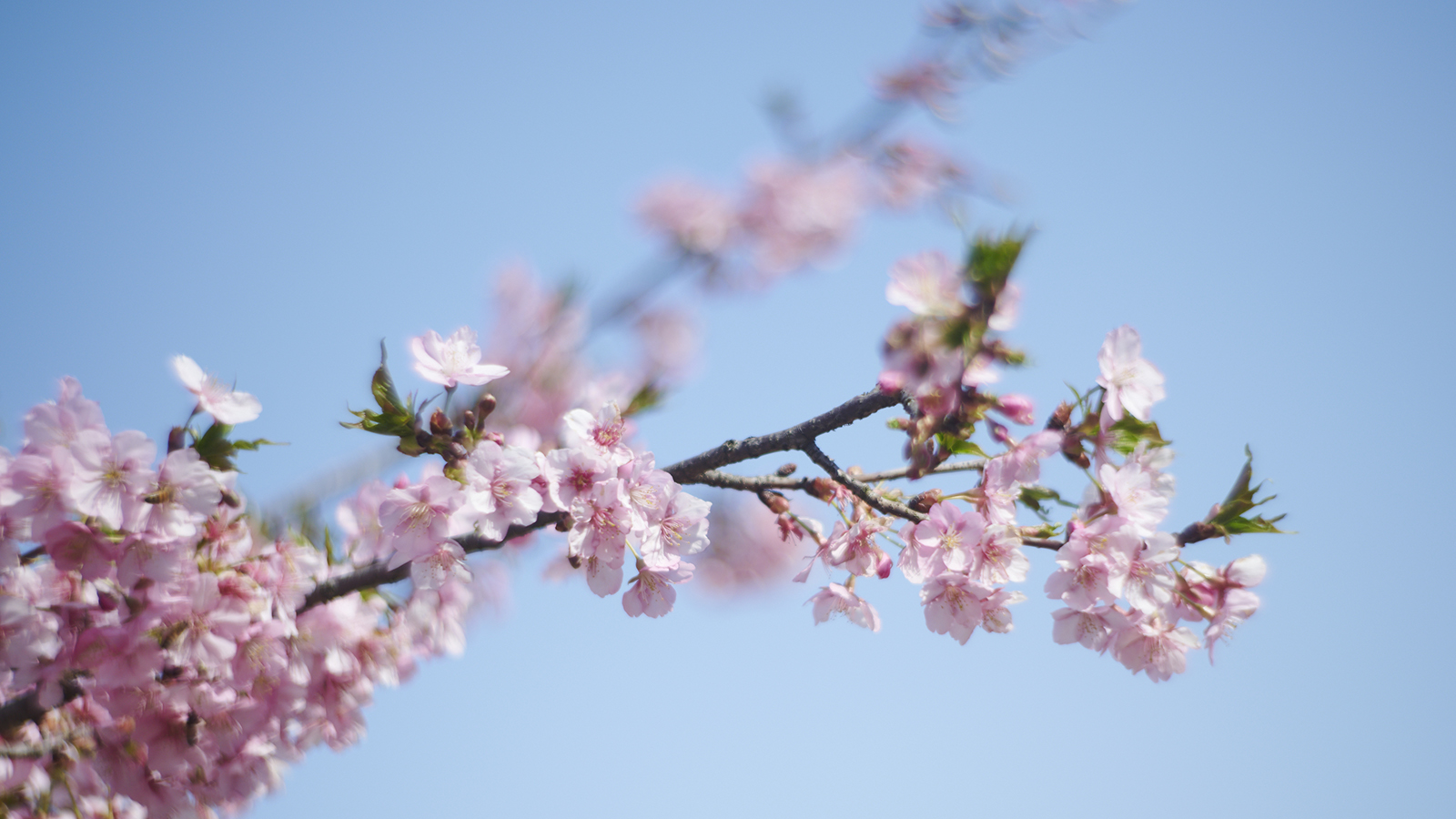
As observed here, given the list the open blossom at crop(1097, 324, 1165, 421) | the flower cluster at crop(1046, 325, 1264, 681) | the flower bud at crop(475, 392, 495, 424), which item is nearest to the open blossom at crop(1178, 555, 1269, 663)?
the flower cluster at crop(1046, 325, 1264, 681)

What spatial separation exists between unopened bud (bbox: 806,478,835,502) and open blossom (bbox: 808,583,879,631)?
31cm

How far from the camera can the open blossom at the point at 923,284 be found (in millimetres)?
1554

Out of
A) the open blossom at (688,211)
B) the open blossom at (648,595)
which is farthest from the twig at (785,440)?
the open blossom at (688,211)

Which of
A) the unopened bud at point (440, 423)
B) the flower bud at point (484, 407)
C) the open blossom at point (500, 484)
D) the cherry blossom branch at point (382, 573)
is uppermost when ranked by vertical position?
the flower bud at point (484, 407)

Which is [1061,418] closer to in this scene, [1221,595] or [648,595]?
[1221,595]

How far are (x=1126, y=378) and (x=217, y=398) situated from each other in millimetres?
2211

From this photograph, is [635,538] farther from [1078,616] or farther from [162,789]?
[162,789]

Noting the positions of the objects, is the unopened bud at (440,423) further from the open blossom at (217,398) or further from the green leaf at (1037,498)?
the green leaf at (1037,498)

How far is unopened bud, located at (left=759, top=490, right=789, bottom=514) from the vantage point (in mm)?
2131

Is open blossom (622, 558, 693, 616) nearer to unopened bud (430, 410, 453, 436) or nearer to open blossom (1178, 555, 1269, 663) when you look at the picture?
unopened bud (430, 410, 453, 436)

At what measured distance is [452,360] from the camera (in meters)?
2.00

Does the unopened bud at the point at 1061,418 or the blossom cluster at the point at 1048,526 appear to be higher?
the unopened bud at the point at 1061,418

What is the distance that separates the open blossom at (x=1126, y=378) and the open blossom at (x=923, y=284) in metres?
0.50

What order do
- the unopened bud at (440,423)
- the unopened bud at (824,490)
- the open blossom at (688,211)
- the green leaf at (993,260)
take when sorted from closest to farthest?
1. the green leaf at (993,260)
2. the unopened bud at (440,423)
3. the unopened bud at (824,490)
4. the open blossom at (688,211)
